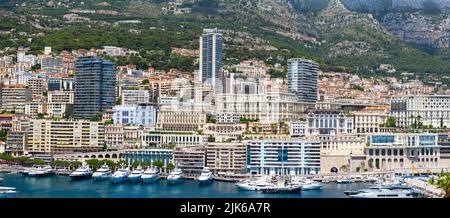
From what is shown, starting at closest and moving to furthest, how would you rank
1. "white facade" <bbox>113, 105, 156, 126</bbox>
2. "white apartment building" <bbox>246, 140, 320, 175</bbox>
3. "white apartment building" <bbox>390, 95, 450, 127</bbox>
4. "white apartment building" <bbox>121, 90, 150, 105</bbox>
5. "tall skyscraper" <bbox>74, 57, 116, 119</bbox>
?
"white apartment building" <bbox>246, 140, 320, 175</bbox>
"white facade" <bbox>113, 105, 156, 126</bbox>
"white apartment building" <bbox>390, 95, 450, 127</bbox>
"tall skyscraper" <bbox>74, 57, 116, 119</bbox>
"white apartment building" <bbox>121, 90, 150, 105</bbox>

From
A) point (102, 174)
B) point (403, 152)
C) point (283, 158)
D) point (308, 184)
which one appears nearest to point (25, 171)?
point (102, 174)

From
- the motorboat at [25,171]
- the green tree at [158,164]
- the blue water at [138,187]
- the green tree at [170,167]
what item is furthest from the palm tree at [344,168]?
the motorboat at [25,171]

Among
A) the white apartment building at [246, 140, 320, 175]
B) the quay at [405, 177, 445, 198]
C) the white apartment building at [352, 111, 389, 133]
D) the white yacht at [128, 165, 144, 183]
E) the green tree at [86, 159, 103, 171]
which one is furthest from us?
the white apartment building at [352, 111, 389, 133]

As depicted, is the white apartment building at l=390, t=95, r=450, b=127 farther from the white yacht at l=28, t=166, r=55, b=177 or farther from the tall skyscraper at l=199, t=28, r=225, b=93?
the white yacht at l=28, t=166, r=55, b=177

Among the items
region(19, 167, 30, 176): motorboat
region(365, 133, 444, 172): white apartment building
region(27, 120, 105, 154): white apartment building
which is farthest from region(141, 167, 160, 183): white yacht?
region(365, 133, 444, 172): white apartment building

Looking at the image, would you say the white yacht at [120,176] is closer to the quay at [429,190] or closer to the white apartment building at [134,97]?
the white apartment building at [134,97]

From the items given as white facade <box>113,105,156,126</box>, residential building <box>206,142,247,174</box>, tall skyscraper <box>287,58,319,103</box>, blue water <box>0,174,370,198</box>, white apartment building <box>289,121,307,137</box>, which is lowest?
blue water <box>0,174,370,198</box>

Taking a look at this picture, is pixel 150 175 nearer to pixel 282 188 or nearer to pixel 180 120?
pixel 282 188
